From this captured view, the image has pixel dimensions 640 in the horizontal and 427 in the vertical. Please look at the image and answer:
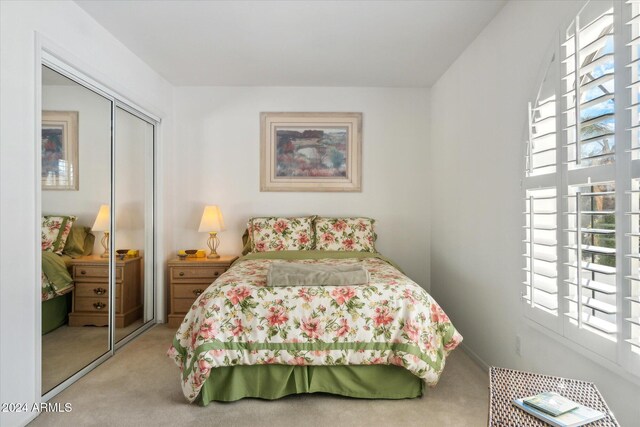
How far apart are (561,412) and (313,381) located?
1.44 meters

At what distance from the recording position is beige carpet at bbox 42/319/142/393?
232cm

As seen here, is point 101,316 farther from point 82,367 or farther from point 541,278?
point 541,278

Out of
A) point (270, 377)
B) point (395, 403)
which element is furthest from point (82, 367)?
point (395, 403)

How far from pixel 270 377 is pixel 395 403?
0.78 m

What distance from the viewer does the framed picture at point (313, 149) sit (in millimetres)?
4262

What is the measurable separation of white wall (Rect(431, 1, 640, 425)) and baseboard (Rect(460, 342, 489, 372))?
27mm

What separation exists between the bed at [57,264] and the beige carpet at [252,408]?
52cm

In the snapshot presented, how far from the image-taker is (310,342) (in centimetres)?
220

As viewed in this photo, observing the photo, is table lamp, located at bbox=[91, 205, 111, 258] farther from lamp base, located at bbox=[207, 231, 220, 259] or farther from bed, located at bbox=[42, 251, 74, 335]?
lamp base, located at bbox=[207, 231, 220, 259]

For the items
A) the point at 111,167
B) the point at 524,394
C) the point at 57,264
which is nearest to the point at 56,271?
the point at 57,264

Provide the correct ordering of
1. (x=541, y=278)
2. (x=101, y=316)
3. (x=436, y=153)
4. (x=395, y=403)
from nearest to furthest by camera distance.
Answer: (x=541, y=278) < (x=395, y=403) < (x=101, y=316) < (x=436, y=153)

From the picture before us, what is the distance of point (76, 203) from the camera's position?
2.58m

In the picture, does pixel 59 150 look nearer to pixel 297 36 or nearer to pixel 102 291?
pixel 102 291

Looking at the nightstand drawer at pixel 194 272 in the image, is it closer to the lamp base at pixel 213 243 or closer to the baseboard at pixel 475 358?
the lamp base at pixel 213 243
